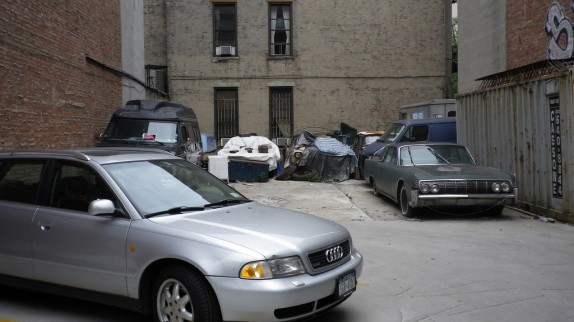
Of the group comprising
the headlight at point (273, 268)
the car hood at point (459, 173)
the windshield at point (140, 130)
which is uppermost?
the windshield at point (140, 130)

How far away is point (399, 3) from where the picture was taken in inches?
946

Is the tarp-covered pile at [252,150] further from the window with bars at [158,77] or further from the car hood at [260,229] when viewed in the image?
the car hood at [260,229]

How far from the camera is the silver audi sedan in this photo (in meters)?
4.00

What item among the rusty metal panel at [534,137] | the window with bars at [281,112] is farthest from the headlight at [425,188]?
the window with bars at [281,112]

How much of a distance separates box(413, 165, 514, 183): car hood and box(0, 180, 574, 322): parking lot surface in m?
0.82

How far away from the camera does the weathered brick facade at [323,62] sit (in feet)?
78.2

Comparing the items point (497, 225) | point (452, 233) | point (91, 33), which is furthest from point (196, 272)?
point (91, 33)

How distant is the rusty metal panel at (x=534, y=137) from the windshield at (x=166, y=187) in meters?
6.73

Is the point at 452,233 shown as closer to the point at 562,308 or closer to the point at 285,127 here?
the point at 562,308

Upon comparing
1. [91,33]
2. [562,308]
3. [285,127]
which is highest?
[91,33]

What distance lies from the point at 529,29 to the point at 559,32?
1.44 metres

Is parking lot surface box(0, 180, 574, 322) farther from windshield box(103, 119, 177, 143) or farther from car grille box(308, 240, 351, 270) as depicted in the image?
windshield box(103, 119, 177, 143)

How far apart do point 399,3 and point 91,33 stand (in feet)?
46.5

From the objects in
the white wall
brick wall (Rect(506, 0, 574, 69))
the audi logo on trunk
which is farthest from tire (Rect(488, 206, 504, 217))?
the white wall
